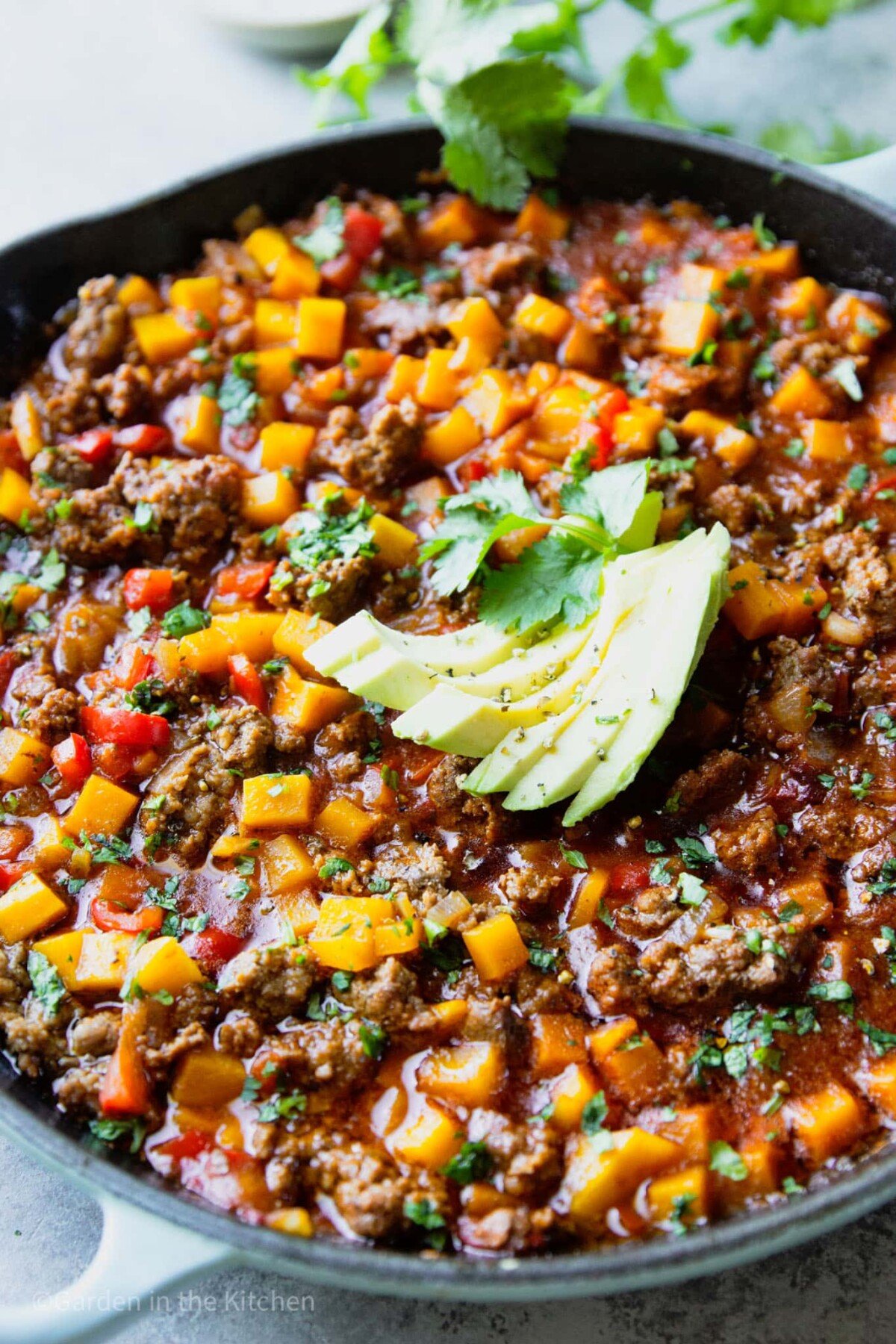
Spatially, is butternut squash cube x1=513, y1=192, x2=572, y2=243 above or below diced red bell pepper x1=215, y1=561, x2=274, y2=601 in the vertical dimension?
above

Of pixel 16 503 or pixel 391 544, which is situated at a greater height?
pixel 16 503

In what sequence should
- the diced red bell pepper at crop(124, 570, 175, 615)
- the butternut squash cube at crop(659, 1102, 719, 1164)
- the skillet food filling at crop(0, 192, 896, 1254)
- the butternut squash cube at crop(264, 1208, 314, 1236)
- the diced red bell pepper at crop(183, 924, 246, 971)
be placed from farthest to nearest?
1. the diced red bell pepper at crop(124, 570, 175, 615)
2. the diced red bell pepper at crop(183, 924, 246, 971)
3. the skillet food filling at crop(0, 192, 896, 1254)
4. the butternut squash cube at crop(659, 1102, 719, 1164)
5. the butternut squash cube at crop(264, 1208, 314, 1236)

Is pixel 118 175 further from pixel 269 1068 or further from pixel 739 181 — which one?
pixel 269 1068

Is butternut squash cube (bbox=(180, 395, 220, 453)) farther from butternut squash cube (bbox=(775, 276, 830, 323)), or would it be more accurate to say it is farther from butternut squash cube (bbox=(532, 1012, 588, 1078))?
butternut squash cube (bbox=(532, 1012, 588, 1078))

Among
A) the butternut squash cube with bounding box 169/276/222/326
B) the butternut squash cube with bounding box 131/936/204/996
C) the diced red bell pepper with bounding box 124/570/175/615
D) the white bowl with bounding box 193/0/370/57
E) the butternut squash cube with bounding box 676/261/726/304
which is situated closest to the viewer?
the butternut squash cube with bounding box 131/936/204/996

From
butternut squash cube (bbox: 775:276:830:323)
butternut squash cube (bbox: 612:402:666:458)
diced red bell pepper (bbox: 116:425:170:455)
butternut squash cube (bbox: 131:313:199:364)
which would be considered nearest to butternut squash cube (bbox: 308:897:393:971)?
butternut squash cube (bbox: 612:402:666:458)

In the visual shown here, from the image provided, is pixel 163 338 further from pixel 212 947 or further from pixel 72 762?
pixel 212 947

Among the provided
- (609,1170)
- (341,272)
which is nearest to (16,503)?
(341,272)
